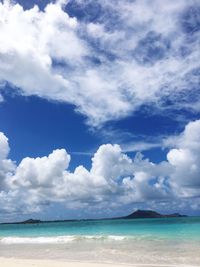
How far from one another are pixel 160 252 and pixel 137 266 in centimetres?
520

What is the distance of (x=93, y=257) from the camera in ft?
59.0

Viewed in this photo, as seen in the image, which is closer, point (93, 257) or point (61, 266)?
point (61, 266)

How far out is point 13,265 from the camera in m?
15.0

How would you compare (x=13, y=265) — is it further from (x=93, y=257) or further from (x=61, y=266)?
(x=93, y=257)

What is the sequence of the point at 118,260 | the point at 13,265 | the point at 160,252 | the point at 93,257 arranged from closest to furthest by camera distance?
1. the point at 13,265
2. the point at 118,260
3. the point at 93,257
4. the point at 160,252

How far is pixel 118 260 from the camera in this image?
664 inches

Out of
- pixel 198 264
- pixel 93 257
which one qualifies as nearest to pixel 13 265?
pixel 93 257

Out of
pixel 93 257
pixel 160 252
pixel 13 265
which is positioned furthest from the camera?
pixel 160 252

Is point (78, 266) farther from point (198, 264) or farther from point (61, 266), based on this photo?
point (198, 264)

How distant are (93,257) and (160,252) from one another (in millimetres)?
3721

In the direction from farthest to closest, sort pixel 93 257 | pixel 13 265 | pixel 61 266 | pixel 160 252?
pixel 160 252 → pixel 93 257 → pixel 13 265 → pixel 61 266

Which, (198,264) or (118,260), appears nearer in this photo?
(198,264)

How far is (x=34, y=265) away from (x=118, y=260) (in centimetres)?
407

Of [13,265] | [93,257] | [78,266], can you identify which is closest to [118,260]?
[93,257]
